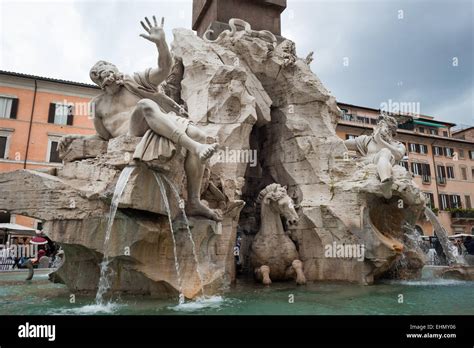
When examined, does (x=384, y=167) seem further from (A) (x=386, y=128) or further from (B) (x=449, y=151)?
(B) (x=449, y=151)

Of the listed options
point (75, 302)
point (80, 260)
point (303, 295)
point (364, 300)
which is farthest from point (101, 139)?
point (364, 300)

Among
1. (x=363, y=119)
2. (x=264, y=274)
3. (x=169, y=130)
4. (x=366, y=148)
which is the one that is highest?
(x=363, y=119)

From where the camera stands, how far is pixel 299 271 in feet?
21.8

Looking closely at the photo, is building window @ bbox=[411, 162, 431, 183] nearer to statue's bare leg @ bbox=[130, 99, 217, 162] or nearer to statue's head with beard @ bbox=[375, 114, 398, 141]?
statue's head with beard @ bbox=[375, 114, 398, 141]

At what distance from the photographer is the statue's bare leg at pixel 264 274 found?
21.2 feet

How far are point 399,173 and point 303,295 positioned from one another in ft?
10.6

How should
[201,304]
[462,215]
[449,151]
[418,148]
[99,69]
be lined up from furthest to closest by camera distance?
[449,151] → [418,148] → [462,215] → [99,69] → [201,304]

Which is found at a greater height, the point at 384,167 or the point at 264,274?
the point at 384,167

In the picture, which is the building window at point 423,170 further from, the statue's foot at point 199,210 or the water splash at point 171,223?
the water splash at point 171,223

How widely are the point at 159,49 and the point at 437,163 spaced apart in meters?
33.2

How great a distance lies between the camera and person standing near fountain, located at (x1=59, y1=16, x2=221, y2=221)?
14.3 feet

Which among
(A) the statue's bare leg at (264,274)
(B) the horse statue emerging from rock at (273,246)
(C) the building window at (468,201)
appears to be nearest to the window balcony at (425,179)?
(C) the building window at (468,201)

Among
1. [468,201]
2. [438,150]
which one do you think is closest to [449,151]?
[438,150]

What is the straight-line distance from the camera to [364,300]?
4934mm
